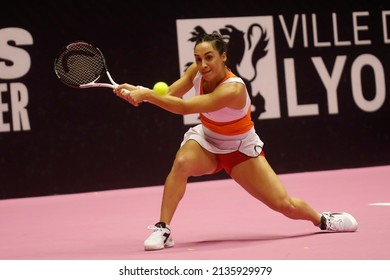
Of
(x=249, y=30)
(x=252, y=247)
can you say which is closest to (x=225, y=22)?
(x=249, y=30)

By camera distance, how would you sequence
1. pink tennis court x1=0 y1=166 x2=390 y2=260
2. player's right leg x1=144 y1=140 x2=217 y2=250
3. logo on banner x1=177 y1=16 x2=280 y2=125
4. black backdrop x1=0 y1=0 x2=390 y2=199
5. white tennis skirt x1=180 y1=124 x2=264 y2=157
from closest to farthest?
pink tennis court x1=0 y1=166 x2=390 y2=260, player's right leg x1=144 y1=140 x2=217 y2=250, white tennis skirt x1=180 y1=124 x2=264 y2=157, black backdrop x1=0 y1=0 x2=390 y2=199, logo on banner x1=177 y1=16 x2=280 y2=125

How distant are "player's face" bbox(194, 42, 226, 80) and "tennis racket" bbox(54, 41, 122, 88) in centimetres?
71

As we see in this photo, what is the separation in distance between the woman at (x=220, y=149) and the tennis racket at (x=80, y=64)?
21.2 inches

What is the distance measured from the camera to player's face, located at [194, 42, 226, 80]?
5.36 m

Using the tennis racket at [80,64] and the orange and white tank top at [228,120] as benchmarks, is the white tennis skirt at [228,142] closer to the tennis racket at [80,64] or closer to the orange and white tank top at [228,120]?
the orange and white tank top at [228,120]

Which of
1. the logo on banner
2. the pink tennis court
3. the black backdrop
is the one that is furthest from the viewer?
the logo on banner

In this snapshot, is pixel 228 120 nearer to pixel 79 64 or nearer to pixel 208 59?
pixel 208 59

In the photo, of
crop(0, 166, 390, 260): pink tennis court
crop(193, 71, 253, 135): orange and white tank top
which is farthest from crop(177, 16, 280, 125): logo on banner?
crop(193, 71, 253, 135): orange and white tank top

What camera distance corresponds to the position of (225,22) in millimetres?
9641

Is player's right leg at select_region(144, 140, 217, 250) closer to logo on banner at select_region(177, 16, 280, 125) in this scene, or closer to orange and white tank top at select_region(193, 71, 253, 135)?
orange and white tank top at select_region(193, 71, 253, 135)

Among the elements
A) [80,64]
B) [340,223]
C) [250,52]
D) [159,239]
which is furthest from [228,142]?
[250,52]

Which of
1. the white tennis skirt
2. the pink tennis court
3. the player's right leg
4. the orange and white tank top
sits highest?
the orange and white tank top

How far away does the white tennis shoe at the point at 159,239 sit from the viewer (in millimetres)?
5355
